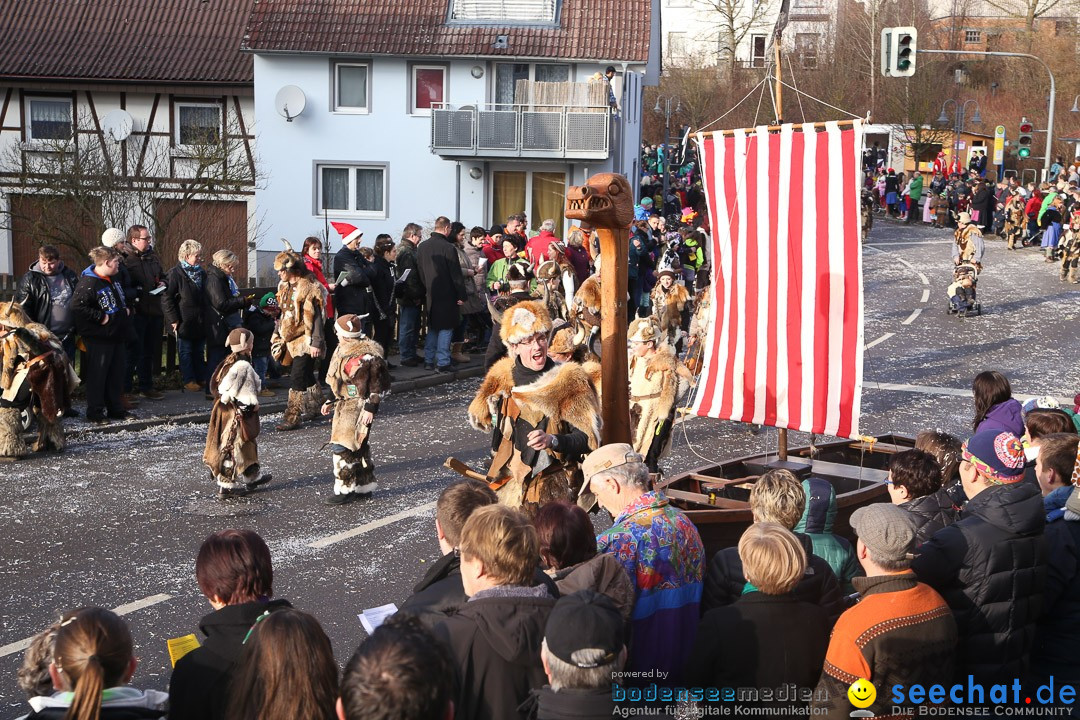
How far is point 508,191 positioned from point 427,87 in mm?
3774

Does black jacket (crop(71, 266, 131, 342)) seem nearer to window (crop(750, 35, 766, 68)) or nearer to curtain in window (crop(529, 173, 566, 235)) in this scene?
curtain in window (crop(529, 173, 566, 235))

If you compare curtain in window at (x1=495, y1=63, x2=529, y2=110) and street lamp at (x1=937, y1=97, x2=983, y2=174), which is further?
street lamp at (x1=937, y1=97, x2=983, y2=174)

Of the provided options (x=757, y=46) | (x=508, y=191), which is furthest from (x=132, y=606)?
(x=757, y=46)

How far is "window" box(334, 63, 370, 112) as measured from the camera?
35.0 m

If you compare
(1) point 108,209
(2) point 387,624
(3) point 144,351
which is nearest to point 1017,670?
(2) point 387,624

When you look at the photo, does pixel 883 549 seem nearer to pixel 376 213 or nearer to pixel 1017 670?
pixel 1017 670

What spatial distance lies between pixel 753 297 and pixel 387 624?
537 centimetres

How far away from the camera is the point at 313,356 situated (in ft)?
43.5

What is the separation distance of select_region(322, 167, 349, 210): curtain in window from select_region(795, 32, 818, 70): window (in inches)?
1214

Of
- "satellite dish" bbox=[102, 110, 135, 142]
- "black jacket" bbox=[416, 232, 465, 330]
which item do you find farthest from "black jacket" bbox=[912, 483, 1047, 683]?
"satellite dish" bbox=[102, 110, 135, 142]

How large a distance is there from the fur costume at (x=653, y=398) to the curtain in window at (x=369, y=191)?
87.8 ft

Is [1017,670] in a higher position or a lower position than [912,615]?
lower

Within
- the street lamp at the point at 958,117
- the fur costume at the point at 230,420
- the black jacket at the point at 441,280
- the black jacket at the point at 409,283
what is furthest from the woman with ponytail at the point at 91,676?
the street lamp at the point at 958,117

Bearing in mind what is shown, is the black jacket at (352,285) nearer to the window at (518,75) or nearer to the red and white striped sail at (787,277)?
the red and white striped sail at (787,277)
